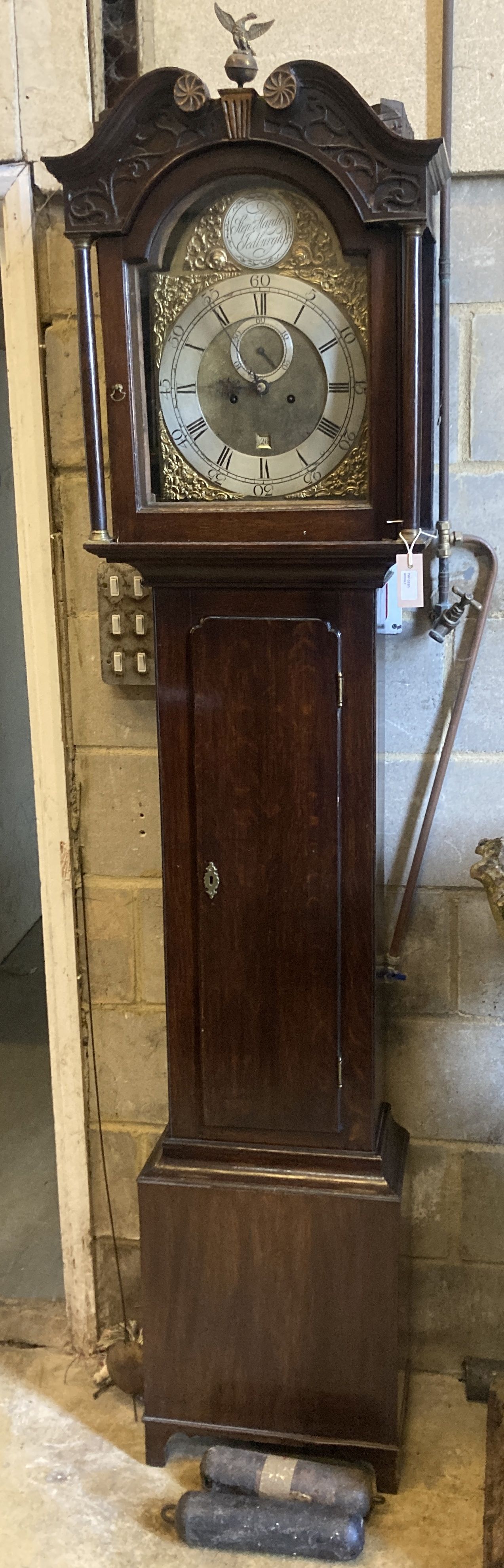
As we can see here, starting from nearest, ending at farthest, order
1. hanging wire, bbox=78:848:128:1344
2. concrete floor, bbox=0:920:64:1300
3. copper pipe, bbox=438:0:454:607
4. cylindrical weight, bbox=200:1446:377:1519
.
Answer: copper pipe, bbox=438:0:454:607
cylindrical weight, bbox=200:1446:377:1519
hanging wire, bbox=78:848:128:1344
concrete floor, bbox=0:920:64:1300

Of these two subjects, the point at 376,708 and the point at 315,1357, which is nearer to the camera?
the point at 376,708

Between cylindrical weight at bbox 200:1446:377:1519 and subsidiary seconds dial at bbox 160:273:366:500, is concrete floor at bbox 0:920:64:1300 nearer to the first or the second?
cylindrical weight at bbox 200:1446:377:1519

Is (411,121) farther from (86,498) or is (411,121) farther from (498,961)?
(498,961)

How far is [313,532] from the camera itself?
1.53m

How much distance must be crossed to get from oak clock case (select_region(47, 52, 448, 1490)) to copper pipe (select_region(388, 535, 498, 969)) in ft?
0.46

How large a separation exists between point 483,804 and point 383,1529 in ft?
3.53

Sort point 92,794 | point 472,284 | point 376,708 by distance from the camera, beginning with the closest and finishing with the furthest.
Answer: point 376,708, point 472,284, point 92,794

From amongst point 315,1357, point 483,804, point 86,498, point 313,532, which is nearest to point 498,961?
point 483,804

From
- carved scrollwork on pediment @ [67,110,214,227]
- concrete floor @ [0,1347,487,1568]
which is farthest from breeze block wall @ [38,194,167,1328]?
carved scrollwork on pediment @ [67,110,214,227]

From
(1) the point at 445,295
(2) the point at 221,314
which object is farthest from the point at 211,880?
(1) the point at 445,295

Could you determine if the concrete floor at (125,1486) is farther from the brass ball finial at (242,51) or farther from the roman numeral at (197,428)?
the brass ball finial at (242,51)

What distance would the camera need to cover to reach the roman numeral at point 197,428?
155cm

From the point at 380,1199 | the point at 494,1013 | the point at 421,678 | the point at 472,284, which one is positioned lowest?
the point at 380,1199

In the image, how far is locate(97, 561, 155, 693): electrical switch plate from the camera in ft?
6.31
